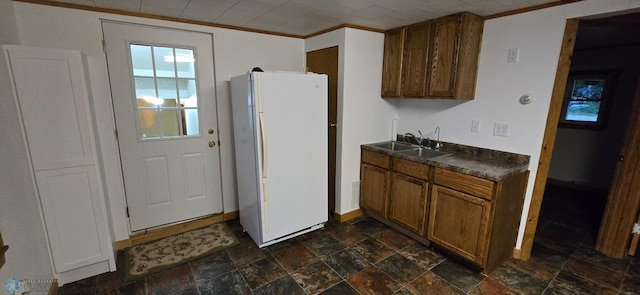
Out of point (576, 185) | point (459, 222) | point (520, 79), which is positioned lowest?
point (576, 185)

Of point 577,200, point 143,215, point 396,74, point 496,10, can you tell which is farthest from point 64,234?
point 577,200

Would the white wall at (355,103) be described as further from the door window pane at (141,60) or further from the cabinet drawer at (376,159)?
the door window pane at (141,60)

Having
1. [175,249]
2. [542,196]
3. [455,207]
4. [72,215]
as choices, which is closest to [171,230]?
[175,249]

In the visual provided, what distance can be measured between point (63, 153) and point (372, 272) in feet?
7.95

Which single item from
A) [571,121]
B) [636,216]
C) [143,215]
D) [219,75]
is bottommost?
[143,215]

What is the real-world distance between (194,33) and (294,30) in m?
0.99

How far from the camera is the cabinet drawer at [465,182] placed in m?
2.00

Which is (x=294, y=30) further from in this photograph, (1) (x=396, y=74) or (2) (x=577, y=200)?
(2) (x=577, y=200)

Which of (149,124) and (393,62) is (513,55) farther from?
(149,124)

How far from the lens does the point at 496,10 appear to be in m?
2.19

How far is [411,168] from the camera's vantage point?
2.53 m

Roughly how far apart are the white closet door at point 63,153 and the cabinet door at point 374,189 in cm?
237

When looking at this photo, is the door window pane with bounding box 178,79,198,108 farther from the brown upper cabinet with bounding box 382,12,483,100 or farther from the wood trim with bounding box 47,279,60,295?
the brown upper cabinet with bounding box 382,12,483,100

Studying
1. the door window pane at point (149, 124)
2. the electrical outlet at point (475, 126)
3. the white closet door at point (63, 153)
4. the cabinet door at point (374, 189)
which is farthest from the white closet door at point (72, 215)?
the electrical outlet at point (475, 126)
